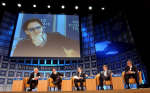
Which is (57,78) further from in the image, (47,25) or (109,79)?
(47,25)

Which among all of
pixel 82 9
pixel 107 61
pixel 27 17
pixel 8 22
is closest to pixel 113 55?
pixel 107 61

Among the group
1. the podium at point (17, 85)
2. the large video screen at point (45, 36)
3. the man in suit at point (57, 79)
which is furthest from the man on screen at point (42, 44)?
the man in suit at point (57, 79)

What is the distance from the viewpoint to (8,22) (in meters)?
9.54

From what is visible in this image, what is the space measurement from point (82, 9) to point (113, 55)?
4.18 m

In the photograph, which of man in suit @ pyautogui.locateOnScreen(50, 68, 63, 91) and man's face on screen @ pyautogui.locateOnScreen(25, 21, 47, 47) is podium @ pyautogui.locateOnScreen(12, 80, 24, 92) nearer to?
man in suit @ pyautogui.locateOnScreen(50, 68, 63, 91)

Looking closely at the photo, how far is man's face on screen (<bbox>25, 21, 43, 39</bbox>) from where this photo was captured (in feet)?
27.2

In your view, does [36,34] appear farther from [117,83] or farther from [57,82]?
[117,83]

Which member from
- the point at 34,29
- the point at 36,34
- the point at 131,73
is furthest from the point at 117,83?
the point at 34,29

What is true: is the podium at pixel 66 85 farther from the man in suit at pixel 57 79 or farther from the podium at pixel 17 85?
the podium at pixel 17 85

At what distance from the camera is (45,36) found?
8.41 metres

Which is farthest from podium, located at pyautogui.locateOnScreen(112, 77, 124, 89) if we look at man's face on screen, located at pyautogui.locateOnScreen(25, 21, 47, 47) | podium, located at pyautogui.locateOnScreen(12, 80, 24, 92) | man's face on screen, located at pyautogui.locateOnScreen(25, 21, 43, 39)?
man's face on screen, located at pyautogui.locateOnScreen(25, 21, 43, 39)

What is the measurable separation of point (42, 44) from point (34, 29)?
1220 mm

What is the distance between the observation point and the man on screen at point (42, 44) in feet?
26.2

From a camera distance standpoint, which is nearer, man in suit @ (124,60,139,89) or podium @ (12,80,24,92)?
man in suit @ (124,60,139,89)
